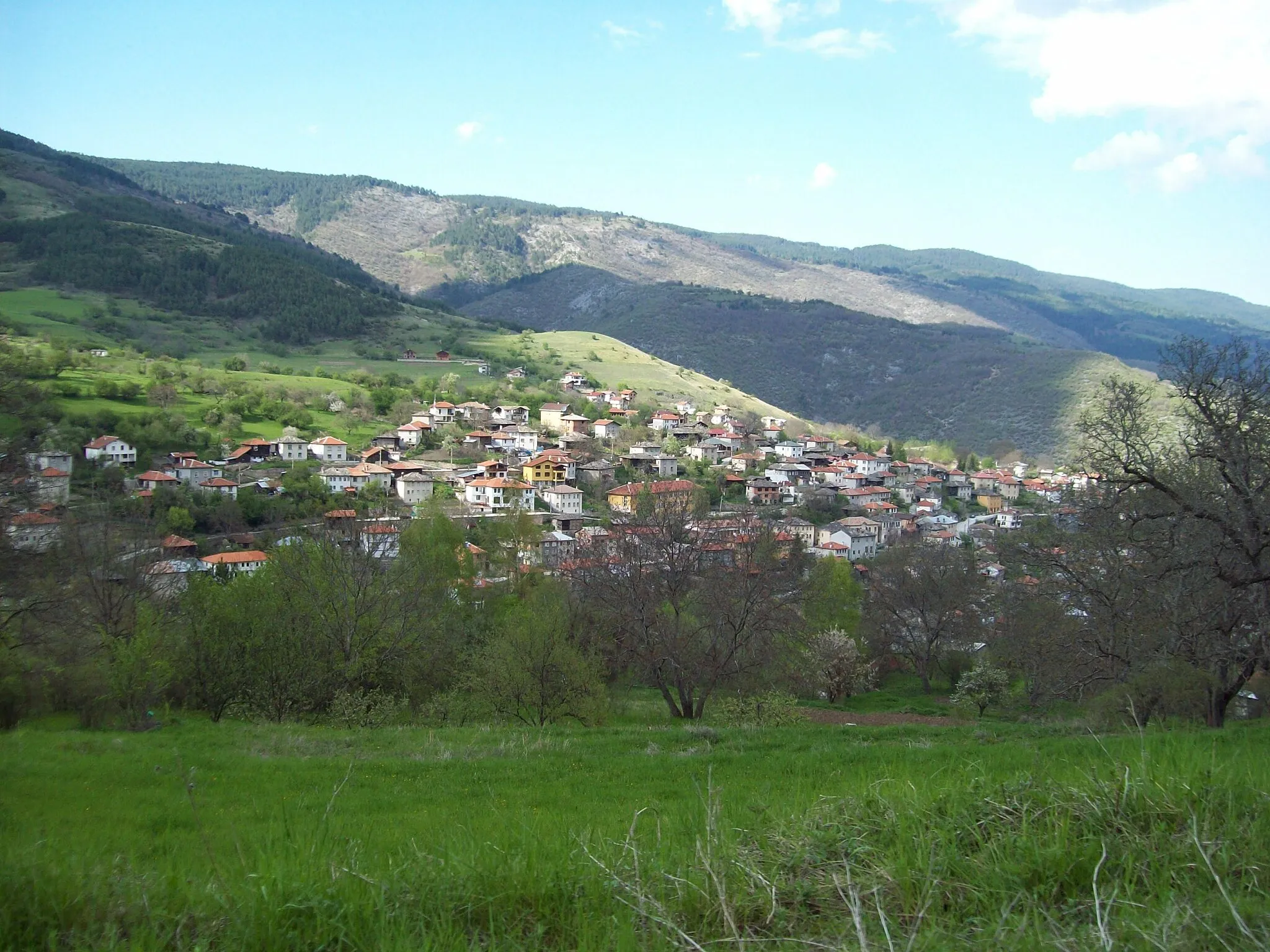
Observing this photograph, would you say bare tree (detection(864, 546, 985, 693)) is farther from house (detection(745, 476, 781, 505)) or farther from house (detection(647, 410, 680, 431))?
house (detection(647, 410, 680, 431))

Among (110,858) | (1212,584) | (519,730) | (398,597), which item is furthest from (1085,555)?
(110,858)

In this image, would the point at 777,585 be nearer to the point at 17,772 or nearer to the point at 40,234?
the point at 17,772

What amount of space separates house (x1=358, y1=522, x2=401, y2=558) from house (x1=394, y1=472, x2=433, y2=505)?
15540 millimetres

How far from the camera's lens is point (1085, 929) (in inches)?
102

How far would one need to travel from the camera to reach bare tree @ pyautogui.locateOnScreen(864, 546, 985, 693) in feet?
106

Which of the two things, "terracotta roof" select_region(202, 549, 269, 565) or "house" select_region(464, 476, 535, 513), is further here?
"house" select_region(464, 476, 535, 513)

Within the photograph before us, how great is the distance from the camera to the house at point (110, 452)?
44.9 m

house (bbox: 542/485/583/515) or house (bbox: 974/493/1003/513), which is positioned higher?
house (bbox: 974/493/1003/513)

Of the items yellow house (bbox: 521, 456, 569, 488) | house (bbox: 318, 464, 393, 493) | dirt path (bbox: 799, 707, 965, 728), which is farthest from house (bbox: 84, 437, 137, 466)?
dirt path (bbox: 799, 707, 965, 728)

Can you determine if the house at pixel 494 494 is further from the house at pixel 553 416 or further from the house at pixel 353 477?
the house at pixel 553 416

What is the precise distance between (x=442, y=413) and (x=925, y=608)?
158 feet

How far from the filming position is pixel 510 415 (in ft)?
246

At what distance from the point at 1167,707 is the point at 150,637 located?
18.1 m

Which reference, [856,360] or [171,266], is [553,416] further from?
[856,360]
